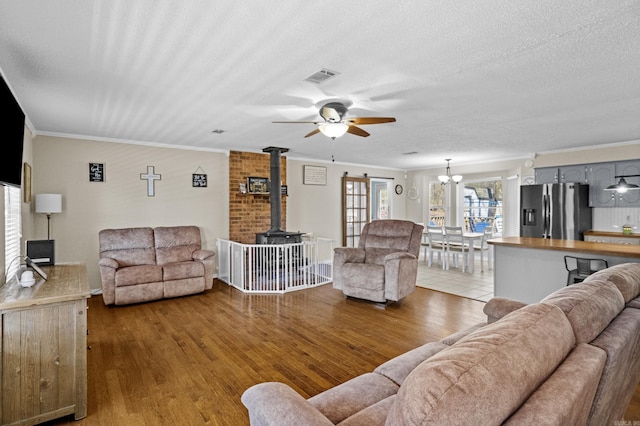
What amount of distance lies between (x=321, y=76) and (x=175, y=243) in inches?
148

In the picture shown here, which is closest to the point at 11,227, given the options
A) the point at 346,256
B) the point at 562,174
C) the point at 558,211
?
the point at 346,256

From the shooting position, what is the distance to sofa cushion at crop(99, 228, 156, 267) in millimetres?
4664

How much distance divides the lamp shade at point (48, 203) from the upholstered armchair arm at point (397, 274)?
4.38 m

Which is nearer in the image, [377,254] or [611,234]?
[377,254]

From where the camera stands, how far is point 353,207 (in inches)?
322

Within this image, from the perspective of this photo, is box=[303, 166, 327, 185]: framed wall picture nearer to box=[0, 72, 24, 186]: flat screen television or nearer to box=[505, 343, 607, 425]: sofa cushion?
box=[0, 72, 24, 186]: flat screen television

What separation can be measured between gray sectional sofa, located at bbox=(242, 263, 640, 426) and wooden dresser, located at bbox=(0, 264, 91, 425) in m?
1.56

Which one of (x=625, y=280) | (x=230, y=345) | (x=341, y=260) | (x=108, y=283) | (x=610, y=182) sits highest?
(x=610, y=182)

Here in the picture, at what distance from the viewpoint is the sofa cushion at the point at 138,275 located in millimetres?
4281

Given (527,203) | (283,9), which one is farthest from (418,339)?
(527,203)

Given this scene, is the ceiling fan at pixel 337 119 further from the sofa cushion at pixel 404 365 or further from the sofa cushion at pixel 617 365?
the sofa cushion at pixel 617 365

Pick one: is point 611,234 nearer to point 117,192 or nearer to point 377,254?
point 377,254

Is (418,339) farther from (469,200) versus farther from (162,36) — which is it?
(469,200)

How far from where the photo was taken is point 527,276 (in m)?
3.97
